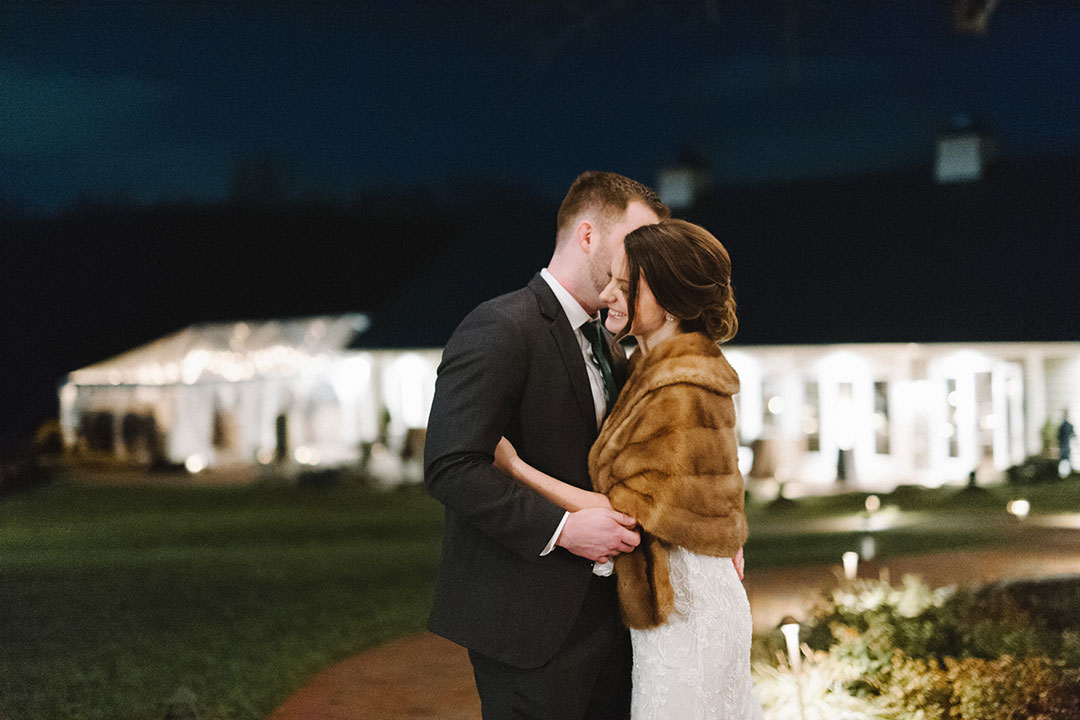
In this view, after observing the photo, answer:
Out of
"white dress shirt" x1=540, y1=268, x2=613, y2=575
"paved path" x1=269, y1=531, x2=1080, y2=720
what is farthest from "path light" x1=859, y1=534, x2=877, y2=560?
"white dress shirt" x1=540, y1=268, x2=613, y2=575

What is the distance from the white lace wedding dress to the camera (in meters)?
2.32

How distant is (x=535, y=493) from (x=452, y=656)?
158 inches

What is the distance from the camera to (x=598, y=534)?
222cm

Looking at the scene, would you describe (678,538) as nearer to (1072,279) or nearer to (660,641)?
(660,641)

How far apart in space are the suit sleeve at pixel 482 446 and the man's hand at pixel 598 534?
4 cm

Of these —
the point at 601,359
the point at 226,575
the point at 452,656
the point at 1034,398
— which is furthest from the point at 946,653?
the point at 226,575

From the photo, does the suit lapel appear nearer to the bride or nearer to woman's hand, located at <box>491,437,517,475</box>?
the bride

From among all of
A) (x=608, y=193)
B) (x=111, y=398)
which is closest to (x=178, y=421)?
(x=111, y=398)

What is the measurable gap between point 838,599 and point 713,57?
1052 cm

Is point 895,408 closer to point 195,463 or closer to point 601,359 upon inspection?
point 195,463

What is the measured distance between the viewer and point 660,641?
2.35m

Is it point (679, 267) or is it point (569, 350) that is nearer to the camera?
point (679, 267)

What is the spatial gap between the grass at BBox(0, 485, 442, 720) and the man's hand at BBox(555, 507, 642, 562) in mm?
3381

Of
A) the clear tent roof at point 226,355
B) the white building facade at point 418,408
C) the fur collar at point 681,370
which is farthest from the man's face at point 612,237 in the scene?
the clear tent roof at point 226,355
